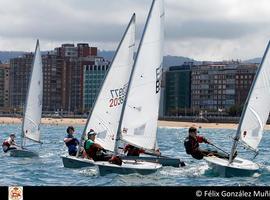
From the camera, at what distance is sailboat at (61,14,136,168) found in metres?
28.9

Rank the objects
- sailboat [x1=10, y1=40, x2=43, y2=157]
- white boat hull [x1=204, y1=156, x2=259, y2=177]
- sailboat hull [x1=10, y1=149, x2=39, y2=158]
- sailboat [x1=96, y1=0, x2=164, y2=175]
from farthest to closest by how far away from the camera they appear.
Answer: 1. sailboat [x1=10, y1=40, x2=43, y2=157]
2. sailboat hull [x1=10, y1=149, x2=39, y2=158]
3. sailboat [x1=96, y1=0, x2=164, y2=175]
4. white boat hull [x1=204, y1=156, x2=259, y2=177]

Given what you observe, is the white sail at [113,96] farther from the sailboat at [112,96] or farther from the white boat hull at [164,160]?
the white boat hull at [164,160]

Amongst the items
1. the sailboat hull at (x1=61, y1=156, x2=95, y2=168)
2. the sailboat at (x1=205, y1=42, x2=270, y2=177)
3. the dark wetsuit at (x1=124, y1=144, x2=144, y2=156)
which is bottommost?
the sailboat hull at (x1=61, y1=156, x2=95, y2=168)

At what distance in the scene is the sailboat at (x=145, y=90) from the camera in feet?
84.8

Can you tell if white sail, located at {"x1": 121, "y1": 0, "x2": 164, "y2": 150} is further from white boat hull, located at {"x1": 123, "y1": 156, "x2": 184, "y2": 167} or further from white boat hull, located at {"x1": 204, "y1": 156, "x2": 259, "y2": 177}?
white boat hull, located at {"x1": 204, "y1": 156, "x2": 259, "y2": 177}

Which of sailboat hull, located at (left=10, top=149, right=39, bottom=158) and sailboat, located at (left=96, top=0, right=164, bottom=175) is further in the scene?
sailboat hull, located at (left=10, top=149, right=39, bottom=158)

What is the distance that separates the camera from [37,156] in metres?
36.5

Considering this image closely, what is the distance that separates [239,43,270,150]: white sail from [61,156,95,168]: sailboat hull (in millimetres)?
6037

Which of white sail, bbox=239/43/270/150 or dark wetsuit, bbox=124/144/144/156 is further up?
white sail, bbox=239/43/270/150
